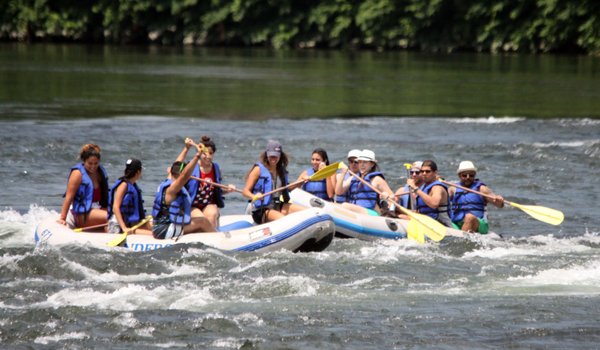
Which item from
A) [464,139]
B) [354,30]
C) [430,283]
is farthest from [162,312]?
[354,30]

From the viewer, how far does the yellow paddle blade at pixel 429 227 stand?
47.6 ft

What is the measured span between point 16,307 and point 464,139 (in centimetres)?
1709

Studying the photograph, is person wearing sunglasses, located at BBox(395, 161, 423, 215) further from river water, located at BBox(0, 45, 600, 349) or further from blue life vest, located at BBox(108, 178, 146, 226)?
blue life vest, located at BBox(108, 178, 146, 226)

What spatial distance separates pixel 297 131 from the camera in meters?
28.7

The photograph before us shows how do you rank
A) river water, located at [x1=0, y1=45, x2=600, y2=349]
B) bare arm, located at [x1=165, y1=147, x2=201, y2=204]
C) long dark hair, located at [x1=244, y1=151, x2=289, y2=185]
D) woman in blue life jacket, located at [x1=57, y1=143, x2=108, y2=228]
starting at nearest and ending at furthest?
river water, located at [x1=0, y1=45, x2=600, y2=349]
bare arm, located at [x1=165, y1=147, x2=201, y2=204]
woman in blue life jacket, located at [x1=57, y1=143, x2=108, y2=228]
long dark hair, located at [x1=244, y1=151, x2=289, y2=185]

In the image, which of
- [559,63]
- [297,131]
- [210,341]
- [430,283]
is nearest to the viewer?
[210,341]

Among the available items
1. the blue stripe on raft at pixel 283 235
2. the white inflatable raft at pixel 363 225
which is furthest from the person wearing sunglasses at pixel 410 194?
the blue stripe on raft at pixel 283 235

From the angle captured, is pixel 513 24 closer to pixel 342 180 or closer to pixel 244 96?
pixel 244 96

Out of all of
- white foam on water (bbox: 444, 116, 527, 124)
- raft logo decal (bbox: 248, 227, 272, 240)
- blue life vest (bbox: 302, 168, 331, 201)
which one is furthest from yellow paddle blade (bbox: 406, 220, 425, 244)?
white foam on water (bbox: 444, 116, 527, 124)

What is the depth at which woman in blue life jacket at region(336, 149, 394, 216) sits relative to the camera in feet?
51.9

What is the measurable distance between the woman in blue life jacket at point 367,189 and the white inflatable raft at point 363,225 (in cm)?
40

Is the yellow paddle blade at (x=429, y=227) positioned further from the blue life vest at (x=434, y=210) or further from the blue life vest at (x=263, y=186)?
the blue life vest at (x=263, y=186)

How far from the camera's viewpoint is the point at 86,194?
46.2ft

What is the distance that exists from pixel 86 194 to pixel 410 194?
172 inches
